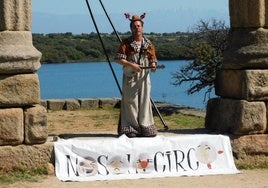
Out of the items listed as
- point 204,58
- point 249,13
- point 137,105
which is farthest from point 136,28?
point 204,58

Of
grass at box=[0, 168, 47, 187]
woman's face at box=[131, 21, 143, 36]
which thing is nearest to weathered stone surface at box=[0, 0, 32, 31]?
woman's face at box=[131, 21, 143, 36]

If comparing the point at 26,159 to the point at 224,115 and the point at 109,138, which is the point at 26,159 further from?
the point at 224,115

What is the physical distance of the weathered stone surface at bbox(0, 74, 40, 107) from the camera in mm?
9359

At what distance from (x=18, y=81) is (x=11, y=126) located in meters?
0.61

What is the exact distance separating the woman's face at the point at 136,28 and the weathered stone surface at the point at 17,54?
4.81 ft

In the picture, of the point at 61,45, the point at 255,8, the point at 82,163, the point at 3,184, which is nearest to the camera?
the point at 3,184

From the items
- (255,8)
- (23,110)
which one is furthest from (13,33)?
(255,8)

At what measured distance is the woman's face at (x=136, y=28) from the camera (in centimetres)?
1005

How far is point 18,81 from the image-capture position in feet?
30.9

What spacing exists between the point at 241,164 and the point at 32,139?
10.1 feet

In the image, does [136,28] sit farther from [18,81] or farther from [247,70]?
[18,81]

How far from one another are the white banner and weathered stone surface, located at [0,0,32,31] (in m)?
1.70

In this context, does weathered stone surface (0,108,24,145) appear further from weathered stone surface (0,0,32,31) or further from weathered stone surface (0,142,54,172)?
weathered stone surface (0,0,32,31)

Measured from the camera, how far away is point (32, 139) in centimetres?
954
